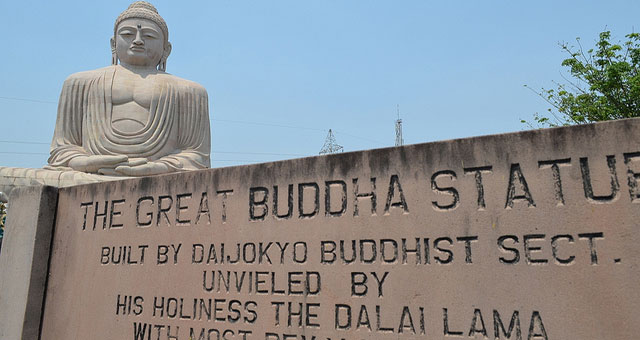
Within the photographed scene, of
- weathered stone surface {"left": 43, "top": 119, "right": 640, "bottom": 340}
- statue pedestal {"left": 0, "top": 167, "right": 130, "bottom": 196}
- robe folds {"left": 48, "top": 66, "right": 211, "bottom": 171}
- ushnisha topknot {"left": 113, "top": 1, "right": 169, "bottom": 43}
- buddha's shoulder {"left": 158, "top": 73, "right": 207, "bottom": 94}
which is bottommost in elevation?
weathered stone surface {"left": 43, "top": 119, "right": 640, "bottom": 340}

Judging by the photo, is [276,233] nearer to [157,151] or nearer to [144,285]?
[144,285]

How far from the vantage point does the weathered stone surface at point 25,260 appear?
4117 mm

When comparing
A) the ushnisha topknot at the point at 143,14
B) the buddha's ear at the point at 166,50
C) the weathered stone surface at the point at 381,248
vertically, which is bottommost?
the weathered stone surface at the point at 381,248

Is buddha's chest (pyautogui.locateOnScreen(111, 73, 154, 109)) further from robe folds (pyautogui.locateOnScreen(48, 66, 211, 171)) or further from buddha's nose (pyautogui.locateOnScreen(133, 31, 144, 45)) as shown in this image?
buddha's nose (pyautogui.locateOnScreen(133, 31, 144, 45))

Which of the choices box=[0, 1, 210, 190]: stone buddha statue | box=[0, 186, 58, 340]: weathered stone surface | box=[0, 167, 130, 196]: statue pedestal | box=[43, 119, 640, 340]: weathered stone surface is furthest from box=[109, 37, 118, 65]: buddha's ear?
box=[43, 119, 640, 340]: weathered stone surface

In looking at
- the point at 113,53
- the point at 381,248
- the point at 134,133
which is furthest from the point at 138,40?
the point at 381,248

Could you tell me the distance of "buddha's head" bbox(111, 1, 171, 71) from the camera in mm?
9367

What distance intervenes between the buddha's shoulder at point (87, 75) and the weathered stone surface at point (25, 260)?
5199mm

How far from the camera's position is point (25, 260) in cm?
419

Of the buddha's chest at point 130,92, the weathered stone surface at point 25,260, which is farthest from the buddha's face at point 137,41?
the weathered stone surface at point 25,260

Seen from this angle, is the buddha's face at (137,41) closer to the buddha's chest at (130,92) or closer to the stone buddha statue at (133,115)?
the stone buddha statue at (133,115)

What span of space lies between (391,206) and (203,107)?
723cm

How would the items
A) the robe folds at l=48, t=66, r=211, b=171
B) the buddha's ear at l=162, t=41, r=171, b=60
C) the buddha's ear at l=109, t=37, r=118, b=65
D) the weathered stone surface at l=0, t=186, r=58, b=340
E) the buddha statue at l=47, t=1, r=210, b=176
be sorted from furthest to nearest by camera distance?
1. the buddha's ear at l=162, t=41, r=171, b=60
2. the buddha's ear at l=109, t=37, r=118, b=65
3. the robe folds at l=48, t=66, r=211, b=171
4. the buddha statue at l=47, t=1, r=210, b=176
5. the weathered stone surface at l=0, t=186, r=58, b=340

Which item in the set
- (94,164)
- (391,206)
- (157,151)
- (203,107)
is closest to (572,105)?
(203,107)
